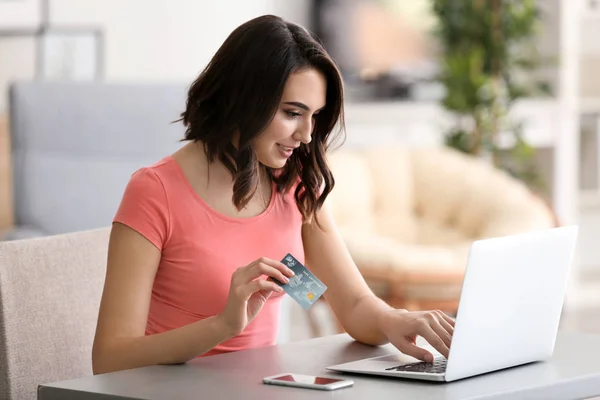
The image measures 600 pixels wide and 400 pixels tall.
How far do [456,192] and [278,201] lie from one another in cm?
267

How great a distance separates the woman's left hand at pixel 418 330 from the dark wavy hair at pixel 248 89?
32cm

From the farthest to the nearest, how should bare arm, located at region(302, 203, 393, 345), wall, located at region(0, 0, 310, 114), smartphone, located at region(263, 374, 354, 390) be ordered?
wall, located at region(0, 0, 310, 114) → bare arm, located at region(302, 203, 393, 345) → smartphone, located at region(263, 374, 354, 390)

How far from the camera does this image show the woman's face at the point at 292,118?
5.84 feet

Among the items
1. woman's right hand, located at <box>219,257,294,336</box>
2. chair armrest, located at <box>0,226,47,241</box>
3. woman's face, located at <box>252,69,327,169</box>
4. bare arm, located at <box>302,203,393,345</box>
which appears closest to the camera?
woman's right hand, located at <box>219,257,294,336</box>

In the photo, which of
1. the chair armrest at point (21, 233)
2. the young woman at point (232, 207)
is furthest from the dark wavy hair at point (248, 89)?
the chair armrest at point (21, 233)

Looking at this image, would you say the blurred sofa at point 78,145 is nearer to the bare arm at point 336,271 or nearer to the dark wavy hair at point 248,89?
the bare arm at point 336,271

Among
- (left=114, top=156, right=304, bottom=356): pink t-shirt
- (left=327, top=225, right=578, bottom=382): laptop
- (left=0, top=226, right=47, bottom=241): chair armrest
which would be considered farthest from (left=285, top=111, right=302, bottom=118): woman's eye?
(left=0, top=226, right=47, bottom=241): chair armrest

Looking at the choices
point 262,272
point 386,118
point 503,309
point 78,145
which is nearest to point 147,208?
point 262,272

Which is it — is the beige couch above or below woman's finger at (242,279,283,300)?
below

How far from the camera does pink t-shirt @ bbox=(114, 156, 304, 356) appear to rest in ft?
5.89

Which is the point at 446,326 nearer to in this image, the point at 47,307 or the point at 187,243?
the point at 187,243

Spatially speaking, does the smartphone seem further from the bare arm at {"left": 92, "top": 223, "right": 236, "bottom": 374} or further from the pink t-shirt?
the pink t-shirt

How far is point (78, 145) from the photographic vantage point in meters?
3.78

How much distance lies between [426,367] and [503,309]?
0.48 ft
